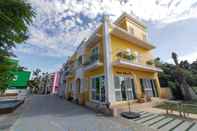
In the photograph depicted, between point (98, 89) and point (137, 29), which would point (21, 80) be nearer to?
point (98, 89)

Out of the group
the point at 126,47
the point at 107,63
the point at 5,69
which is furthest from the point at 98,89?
the point at 5,69

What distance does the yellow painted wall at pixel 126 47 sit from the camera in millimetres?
11559

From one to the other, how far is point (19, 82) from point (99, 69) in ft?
25.1

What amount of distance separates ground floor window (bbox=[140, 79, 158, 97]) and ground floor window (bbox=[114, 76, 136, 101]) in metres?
1.90

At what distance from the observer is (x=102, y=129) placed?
17.9 ft

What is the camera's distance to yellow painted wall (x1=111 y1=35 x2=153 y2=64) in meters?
11.6

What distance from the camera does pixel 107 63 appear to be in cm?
1029

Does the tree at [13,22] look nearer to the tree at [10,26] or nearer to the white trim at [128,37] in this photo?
the tree at [10,26]

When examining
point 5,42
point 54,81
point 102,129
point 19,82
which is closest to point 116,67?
point 102,129

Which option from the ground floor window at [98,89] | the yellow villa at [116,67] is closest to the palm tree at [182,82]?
the yellow villa at [116,67]

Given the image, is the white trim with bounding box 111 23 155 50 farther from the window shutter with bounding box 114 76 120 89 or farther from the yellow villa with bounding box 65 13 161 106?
the window shutter with bounding box 114 76 120 89

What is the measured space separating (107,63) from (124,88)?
3.07m

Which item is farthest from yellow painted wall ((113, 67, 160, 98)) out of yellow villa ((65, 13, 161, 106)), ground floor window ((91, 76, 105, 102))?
ground floor window ((91, 76, 105, 102))

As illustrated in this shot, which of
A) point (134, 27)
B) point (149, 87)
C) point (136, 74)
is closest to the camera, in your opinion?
point (136, 74)
